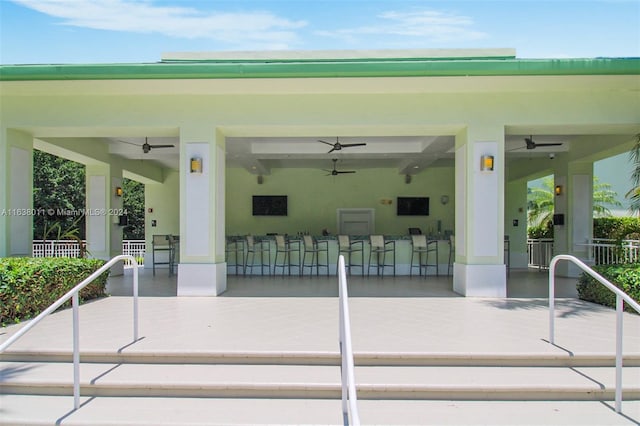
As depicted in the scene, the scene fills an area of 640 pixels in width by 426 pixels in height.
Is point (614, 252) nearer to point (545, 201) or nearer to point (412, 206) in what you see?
point (412, 206)

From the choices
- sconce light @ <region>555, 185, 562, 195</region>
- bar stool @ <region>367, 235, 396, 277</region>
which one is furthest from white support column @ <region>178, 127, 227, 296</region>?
sconce light @ <region>555, 185, 562, 195</region>

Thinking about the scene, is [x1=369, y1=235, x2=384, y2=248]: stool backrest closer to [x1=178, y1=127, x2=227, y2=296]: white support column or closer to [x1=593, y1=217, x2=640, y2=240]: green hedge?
[x1=178, y1=127, x2=227, y2=296]: white support column

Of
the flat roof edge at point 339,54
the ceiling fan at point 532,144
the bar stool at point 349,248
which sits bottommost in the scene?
the bar stool at point 349,248

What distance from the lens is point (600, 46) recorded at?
7.24m

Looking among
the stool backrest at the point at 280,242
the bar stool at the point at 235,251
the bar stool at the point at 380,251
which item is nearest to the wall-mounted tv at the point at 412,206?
the bar stool at the point at 380,251

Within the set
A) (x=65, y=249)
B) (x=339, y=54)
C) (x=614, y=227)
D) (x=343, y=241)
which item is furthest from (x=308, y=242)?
(x=65, y=249)

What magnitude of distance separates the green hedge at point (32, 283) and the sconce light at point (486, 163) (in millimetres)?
6583

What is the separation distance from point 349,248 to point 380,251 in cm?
79

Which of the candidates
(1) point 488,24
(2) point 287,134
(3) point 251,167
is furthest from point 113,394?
(3) point 251,167

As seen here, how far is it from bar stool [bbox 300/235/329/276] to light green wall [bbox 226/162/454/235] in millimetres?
3722

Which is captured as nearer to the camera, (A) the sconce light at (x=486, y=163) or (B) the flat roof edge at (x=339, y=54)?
(A) the sconce light at (x=486, y=163)

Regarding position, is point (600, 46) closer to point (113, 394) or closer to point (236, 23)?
point (236, 23)

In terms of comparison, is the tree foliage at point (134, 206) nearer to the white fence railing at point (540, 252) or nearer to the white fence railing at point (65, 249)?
the white fence railing at point (65, 249)

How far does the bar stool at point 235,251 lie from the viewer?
10844 millimetres
